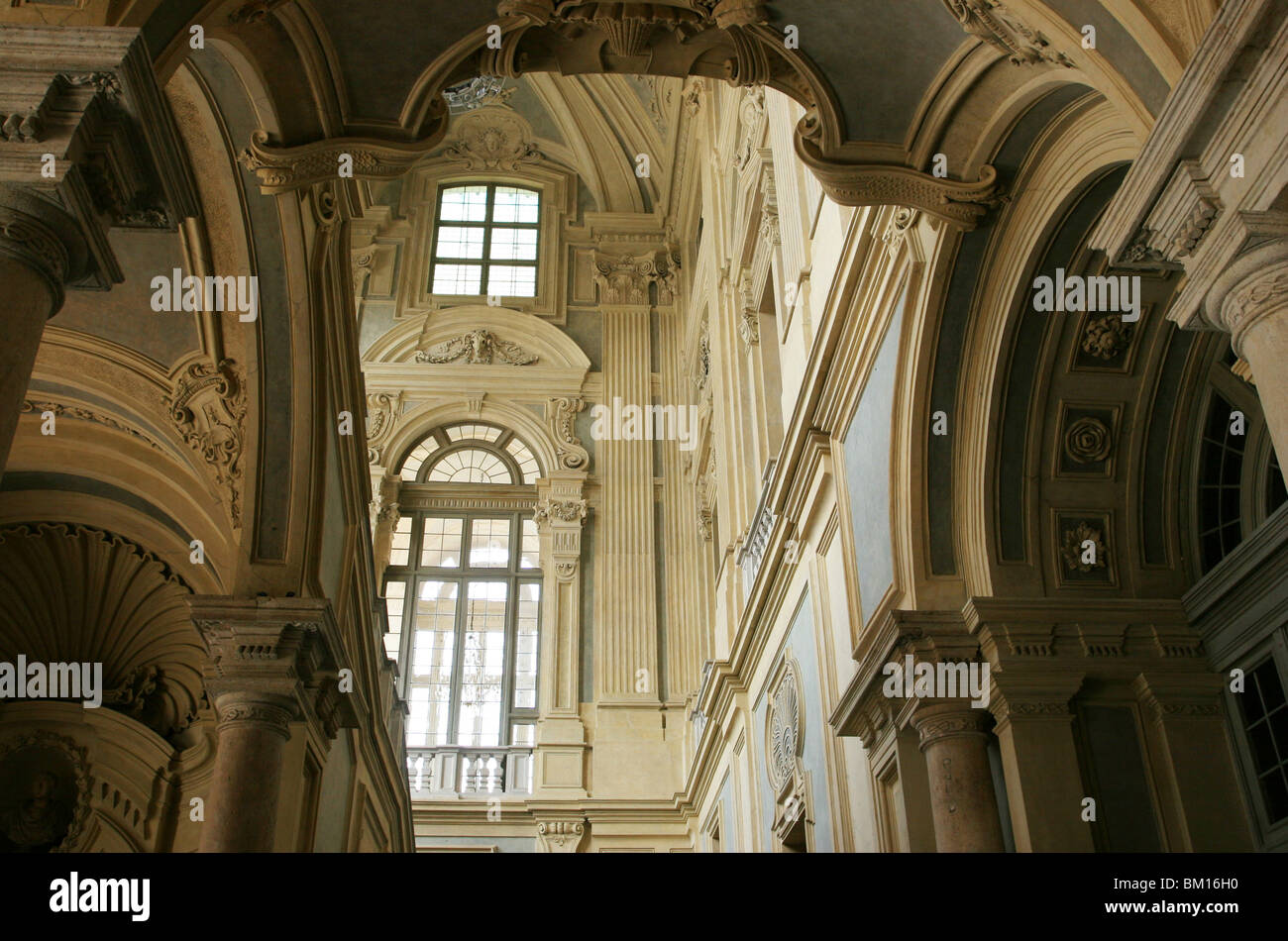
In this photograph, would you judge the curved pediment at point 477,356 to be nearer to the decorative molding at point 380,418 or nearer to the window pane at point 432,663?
the decorative molding at point 380,418

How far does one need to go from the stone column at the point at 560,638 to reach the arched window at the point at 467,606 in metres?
0.36

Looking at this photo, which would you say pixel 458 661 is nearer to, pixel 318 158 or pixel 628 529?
pixel 628 529

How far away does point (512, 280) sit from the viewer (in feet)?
74.3

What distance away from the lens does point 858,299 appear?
9.16 meters

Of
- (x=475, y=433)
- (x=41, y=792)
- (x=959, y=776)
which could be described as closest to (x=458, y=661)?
(x=475, y=433)

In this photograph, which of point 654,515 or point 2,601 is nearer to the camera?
point 2,601

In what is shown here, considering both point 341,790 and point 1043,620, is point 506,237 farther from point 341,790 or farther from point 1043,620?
point 1043,620

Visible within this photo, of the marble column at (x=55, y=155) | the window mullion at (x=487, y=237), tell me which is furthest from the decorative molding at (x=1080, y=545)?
the window mullion at (x=487, y=237)

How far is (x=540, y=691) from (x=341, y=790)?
29.2ft

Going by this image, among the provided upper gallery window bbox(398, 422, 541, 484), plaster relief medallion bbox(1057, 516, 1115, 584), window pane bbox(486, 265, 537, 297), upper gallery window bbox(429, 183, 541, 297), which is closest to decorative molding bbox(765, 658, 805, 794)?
plaster relief medallion bbox(1057, 516, 1115, 584)

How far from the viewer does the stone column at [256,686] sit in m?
7.34
